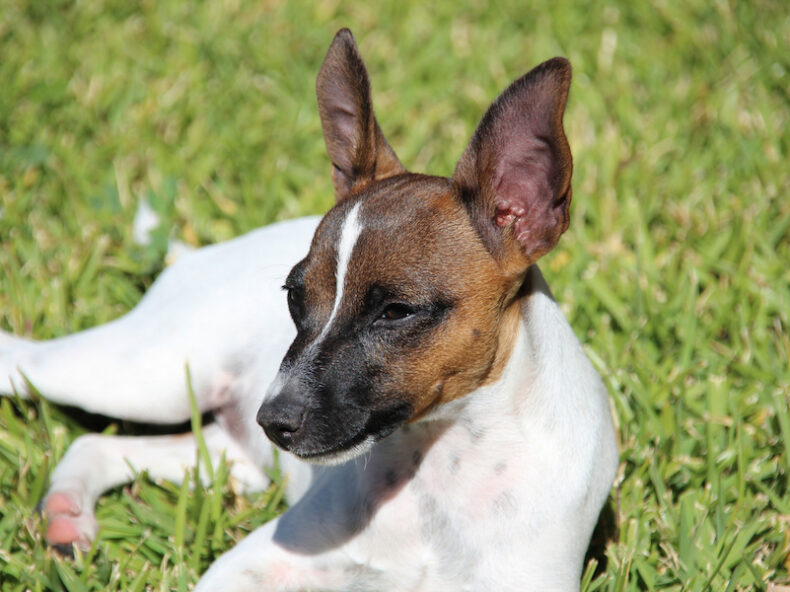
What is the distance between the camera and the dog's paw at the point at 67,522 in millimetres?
3971

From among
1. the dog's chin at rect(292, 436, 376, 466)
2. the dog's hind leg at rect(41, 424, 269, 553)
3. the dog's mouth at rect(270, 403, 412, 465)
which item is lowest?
the dog's hind leg at rect(41, 424, 269, 553)

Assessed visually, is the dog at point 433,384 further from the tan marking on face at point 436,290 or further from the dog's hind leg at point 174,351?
the dog's hind leg at point 174,351

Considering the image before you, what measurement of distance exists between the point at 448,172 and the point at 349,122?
9.86 feet

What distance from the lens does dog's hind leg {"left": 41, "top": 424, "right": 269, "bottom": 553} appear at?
4.09 metres

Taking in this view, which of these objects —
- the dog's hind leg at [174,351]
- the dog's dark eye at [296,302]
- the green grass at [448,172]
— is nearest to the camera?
the dog's dark eye at [296,302]

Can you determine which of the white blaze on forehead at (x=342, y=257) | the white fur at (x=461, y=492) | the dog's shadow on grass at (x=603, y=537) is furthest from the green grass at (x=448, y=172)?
the white blaze on forehead at (x=342, y=257)

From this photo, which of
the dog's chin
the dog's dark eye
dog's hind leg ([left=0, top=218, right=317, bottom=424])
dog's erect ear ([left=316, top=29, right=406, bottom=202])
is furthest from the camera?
dog's hind leg ([left=0, top=218, right=317, bottom=424])

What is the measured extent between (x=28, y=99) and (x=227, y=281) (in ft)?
11.1

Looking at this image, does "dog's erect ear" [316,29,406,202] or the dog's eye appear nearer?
the dog's eye

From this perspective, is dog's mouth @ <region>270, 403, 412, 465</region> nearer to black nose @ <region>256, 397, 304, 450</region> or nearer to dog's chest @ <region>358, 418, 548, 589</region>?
black nose @ <region>256, 397, 304, 450</region>

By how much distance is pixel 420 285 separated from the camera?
312 centimetres

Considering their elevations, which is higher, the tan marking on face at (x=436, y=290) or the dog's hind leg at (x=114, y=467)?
the tan marking on face at (x=436, y=290)

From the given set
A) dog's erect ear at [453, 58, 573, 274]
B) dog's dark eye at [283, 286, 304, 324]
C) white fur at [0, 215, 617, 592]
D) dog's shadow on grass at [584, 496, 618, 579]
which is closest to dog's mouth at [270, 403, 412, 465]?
white fur at [0, 215, 617, 592]

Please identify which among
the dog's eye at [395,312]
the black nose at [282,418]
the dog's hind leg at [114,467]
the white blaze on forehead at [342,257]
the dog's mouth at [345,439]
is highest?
the white blaze on forehead at [342,257]
